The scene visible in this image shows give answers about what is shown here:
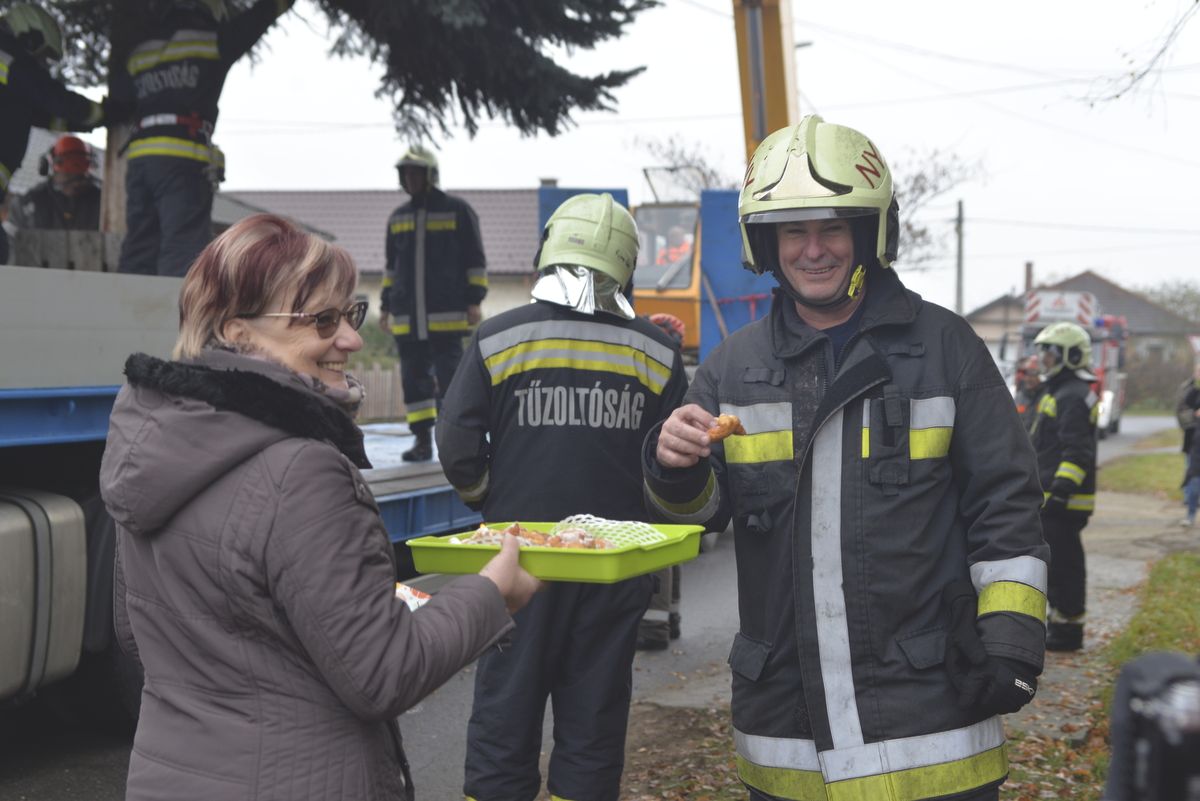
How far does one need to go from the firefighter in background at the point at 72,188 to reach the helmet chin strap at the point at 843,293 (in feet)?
28.7

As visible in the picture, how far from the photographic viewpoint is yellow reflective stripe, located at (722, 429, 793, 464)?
269 centimetres

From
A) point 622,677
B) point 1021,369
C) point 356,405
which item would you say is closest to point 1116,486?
point 1021,369

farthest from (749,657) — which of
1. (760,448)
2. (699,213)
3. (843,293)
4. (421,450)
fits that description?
(699,213)

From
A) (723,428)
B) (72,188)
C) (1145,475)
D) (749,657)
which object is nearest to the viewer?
(723,428)

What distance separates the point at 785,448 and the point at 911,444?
0.28 metres

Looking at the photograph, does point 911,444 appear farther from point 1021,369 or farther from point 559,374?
point 1021,369

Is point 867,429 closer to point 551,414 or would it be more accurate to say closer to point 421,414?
point 551,414

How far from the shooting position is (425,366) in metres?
7.93

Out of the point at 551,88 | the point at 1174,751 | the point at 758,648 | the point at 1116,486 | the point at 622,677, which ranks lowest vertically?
the point at 1116,486

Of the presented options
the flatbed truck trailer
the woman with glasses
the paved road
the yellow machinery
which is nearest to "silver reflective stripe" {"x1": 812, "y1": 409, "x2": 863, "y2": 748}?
the woman with glasses

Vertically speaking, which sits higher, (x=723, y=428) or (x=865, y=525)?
(x=723, y=428)

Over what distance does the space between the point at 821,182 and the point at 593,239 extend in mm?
1139

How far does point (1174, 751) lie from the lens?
100cm

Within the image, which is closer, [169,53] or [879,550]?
[879,550]
